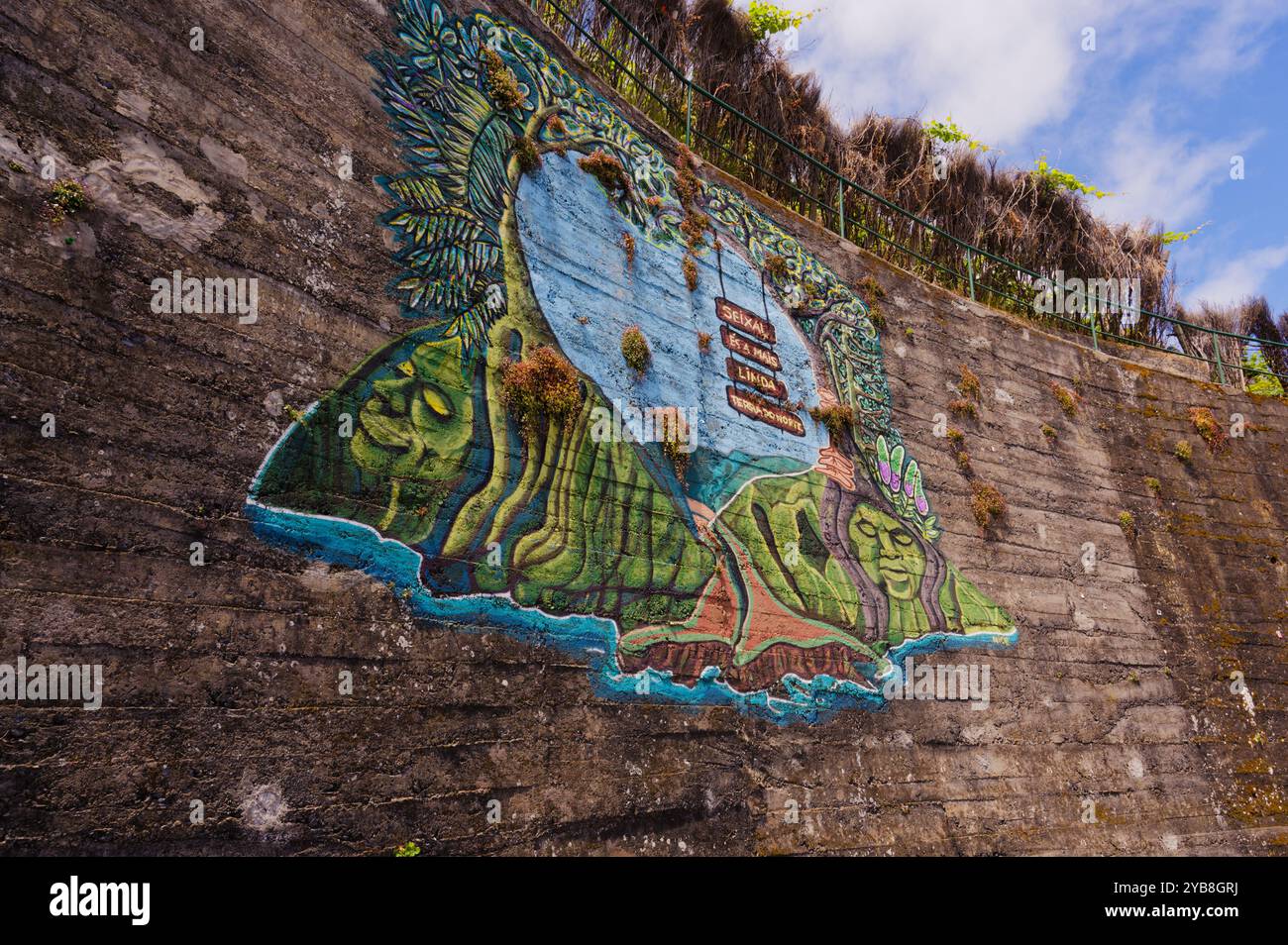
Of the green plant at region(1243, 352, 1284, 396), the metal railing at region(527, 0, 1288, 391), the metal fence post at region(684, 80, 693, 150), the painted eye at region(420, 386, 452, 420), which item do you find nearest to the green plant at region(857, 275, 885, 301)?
the metal railing at region(527, 0, 1288, 391)

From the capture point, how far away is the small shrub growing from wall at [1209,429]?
10.2 meters

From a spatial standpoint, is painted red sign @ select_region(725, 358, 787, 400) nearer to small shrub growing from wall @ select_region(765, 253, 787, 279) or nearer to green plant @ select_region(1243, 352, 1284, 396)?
small shrub growing from wall @ select_region(765, 253, 787, 279)

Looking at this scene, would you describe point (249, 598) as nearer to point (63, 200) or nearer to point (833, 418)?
point (63, 200)

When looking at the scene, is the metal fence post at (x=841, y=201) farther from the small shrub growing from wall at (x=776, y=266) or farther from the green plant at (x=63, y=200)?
the green plant at (x=63, y=200)

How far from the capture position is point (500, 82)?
18.3 feet

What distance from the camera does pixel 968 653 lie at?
699 cm

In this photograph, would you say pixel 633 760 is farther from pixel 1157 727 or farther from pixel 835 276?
pixel 1157 727

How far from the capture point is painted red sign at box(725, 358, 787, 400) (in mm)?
6516

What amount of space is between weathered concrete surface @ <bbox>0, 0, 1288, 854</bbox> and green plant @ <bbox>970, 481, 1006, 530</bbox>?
2.00 metres

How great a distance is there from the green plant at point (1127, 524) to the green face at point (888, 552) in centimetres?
339

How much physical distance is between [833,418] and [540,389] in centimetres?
310

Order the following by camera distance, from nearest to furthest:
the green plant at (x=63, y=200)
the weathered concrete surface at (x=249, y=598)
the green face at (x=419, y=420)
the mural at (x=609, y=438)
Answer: the weathered concrete surface at (x=249, y=598) < the green plant at (x=63, y=200) < the green face at (x=419, y=420) < the mural at (x=609, y=438)

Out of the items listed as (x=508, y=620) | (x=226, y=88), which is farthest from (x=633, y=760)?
(x=226, y=88)

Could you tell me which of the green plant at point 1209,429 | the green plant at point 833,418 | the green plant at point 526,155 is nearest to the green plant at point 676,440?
the green plant at point 833,418
